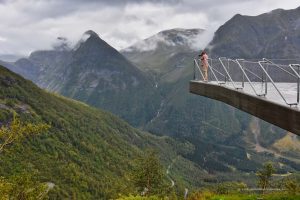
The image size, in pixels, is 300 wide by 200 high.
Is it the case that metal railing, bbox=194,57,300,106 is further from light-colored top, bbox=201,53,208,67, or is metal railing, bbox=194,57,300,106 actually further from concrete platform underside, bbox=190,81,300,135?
Answer: light-colored top, bbox=201,53,208,67

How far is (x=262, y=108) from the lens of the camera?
66.5 ft

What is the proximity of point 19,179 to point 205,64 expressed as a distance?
34055 millimetres

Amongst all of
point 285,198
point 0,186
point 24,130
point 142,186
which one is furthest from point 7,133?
point 142,186

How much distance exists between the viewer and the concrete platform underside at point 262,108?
56.5 feet

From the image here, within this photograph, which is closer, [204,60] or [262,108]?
[262,108]

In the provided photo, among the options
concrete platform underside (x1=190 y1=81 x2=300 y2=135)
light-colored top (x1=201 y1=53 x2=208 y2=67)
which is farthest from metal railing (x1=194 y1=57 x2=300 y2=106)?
light-colored top (x1=201 y1=53 x2=208 y2=67)

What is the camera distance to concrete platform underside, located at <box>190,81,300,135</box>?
17.2m

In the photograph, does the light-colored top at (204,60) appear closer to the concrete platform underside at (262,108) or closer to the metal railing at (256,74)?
the metal railing at (256,74)

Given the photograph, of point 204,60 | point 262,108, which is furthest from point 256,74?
point 204,60

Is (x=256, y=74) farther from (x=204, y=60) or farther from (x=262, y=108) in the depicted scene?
(x=204, y=60)

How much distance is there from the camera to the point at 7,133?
2606 centimetres

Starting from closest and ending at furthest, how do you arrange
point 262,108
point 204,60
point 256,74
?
Answer: point 262,108
point 256,74
point 204,60

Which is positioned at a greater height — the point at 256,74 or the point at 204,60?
the point at 204,60

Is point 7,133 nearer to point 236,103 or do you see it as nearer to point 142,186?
point 236,103
